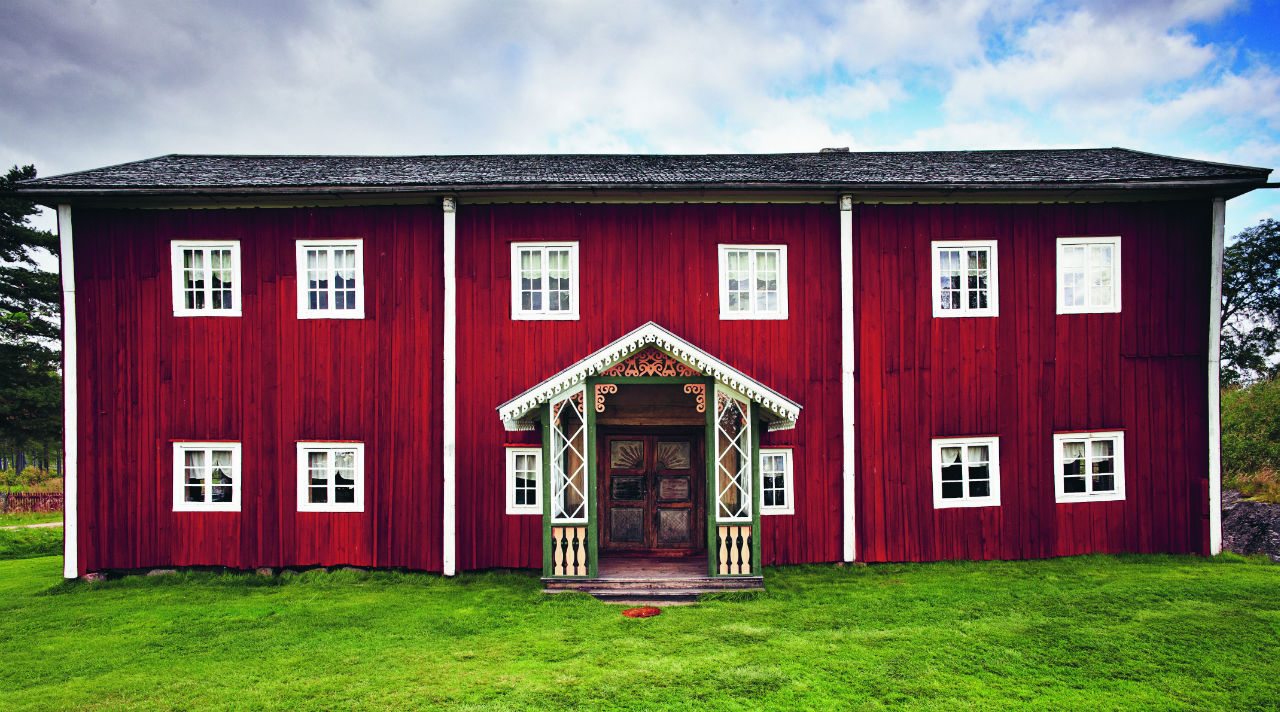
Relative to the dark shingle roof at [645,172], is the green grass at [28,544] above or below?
below

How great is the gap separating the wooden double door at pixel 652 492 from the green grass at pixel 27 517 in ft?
79.4

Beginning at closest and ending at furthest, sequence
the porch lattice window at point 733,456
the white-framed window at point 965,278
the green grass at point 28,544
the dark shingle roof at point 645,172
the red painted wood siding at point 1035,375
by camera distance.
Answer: the porch lattice window at point 733,456
the dark shingle roof at point 645,172
the red painted wood siding at point 1035,375
the white-framed window at point 965,278
the green grass at point 28,544

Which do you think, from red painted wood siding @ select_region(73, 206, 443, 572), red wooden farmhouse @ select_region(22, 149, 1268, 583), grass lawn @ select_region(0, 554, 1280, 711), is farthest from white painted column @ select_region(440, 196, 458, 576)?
grass lawn @ select_region(0, 554, 1280, 711)

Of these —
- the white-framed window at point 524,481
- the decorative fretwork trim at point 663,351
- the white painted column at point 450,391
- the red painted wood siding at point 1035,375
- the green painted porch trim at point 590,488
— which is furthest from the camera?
the red painted wood siding at point 1035,375

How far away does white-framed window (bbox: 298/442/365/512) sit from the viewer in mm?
10188

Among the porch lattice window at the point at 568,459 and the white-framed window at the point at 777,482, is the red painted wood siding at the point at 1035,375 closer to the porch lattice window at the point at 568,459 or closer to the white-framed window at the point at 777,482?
the white-framed window at the point at 777,482

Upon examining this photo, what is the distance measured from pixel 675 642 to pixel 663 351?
3.77 metres

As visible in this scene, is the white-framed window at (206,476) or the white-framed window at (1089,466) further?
the white-framed window at (1089,466)

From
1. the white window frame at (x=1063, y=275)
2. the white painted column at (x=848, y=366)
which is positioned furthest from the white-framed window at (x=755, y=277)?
the white window frame at (x=1063, y=275)

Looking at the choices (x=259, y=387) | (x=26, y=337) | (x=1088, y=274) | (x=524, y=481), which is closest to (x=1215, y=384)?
(x=1088, y=274)

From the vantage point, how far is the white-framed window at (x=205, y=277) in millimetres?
10297

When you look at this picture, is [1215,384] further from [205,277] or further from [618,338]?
[205,277]

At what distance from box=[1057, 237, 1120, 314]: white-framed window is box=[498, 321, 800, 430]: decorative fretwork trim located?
→ 5726 millimetres

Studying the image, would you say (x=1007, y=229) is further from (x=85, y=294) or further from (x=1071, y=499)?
(x=85, y=294)
